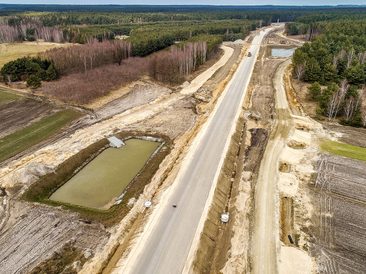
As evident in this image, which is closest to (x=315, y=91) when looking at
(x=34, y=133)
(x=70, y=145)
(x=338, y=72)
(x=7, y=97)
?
(x=338, y=72)

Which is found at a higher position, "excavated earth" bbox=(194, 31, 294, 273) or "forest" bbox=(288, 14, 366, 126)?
"forest" bbox=(288, 14, 366, 126)

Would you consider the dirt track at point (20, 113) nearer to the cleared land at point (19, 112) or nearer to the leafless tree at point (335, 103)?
the cleared land at point (19, 112)

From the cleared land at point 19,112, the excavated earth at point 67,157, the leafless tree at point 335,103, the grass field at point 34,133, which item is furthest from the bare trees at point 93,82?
the leafless tree at point 335,103

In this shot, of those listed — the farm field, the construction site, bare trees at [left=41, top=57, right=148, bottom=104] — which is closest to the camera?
the construction site

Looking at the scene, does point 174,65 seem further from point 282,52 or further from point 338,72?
point 282,52

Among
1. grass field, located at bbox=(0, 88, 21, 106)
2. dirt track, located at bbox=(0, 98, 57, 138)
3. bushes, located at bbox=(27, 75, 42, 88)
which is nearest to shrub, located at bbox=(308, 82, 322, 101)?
dirt track, located at bbox=(0, 98, 57, 138)

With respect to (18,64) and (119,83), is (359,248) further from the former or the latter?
(18,64)

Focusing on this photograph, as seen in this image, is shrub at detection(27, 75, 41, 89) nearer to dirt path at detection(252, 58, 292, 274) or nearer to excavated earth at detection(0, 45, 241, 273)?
excavated earth at detection(0, 45, 241, 273)
